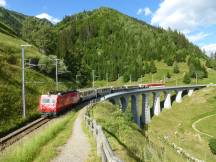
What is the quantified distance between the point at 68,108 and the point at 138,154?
33.1m

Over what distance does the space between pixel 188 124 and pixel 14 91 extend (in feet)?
143

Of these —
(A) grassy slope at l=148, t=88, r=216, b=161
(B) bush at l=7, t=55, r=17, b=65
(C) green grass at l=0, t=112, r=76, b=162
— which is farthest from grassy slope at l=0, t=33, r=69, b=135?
(A) grassy slope at l=148, t=88, r=216, b=161

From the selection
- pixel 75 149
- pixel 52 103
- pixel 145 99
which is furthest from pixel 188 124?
pixel 75 149

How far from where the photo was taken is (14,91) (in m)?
55.8

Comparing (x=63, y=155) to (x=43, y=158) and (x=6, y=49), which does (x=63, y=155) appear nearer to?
(x=43, y=158)

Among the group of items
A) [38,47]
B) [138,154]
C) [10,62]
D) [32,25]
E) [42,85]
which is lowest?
[138,154]

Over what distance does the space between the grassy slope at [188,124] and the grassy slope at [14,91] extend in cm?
1834

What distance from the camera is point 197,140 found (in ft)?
210

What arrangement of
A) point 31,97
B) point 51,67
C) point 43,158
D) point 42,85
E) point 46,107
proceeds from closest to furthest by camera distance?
point 43,158 → point 46,107 → point 31,97 → point 42,85 → point 51,67

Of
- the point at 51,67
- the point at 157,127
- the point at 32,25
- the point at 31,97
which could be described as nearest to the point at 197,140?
the point at 157,127

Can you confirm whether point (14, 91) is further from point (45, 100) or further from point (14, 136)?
point (14, 136)

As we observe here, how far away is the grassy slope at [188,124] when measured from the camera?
57412 mm

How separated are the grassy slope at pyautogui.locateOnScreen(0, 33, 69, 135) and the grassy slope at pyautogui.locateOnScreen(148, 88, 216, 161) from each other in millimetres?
18338

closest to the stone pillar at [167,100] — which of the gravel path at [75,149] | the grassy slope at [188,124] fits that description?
the grassy slope at [188,124]
